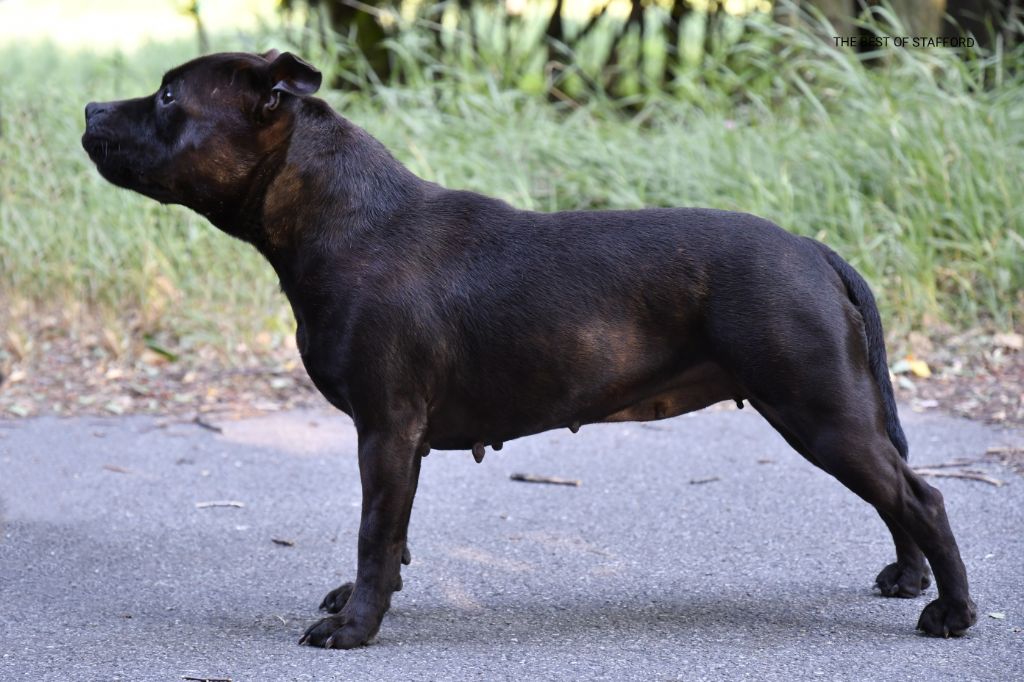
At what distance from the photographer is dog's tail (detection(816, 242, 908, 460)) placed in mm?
3678

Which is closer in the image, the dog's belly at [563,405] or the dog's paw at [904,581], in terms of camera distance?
the dog's belly at [563,405]

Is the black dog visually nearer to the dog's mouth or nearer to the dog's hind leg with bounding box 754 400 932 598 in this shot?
the dog's mouth

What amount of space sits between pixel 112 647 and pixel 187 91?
162cm

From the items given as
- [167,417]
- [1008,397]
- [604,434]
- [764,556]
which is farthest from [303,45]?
[764,556]

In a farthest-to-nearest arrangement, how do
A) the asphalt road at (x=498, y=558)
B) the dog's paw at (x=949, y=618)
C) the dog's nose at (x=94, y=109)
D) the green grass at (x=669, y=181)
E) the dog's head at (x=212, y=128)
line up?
the green grass at (x=669, y=181)
the dog's nose at (x=94, y=109)
the dog's head at (x=212, y=128)
the dog's paw at (x=949, y=618)
the asphalt road at (x=498, y=558)

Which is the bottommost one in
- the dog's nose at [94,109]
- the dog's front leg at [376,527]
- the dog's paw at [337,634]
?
the dog's paw at [337,634]

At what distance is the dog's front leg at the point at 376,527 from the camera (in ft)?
11.5

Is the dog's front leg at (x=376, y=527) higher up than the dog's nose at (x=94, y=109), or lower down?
lower down

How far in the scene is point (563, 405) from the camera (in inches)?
143

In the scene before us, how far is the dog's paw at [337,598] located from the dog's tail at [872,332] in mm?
1734

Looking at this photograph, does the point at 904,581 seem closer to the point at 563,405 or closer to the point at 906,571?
the point at 906,571

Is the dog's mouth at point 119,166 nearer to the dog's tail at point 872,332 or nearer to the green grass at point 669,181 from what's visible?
the dog's tail at point 872,332

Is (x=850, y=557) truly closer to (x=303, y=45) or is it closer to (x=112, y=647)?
(x=112, y=647)

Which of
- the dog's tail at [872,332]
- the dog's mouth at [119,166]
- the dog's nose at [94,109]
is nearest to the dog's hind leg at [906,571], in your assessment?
the dog's tail at [872,332]
